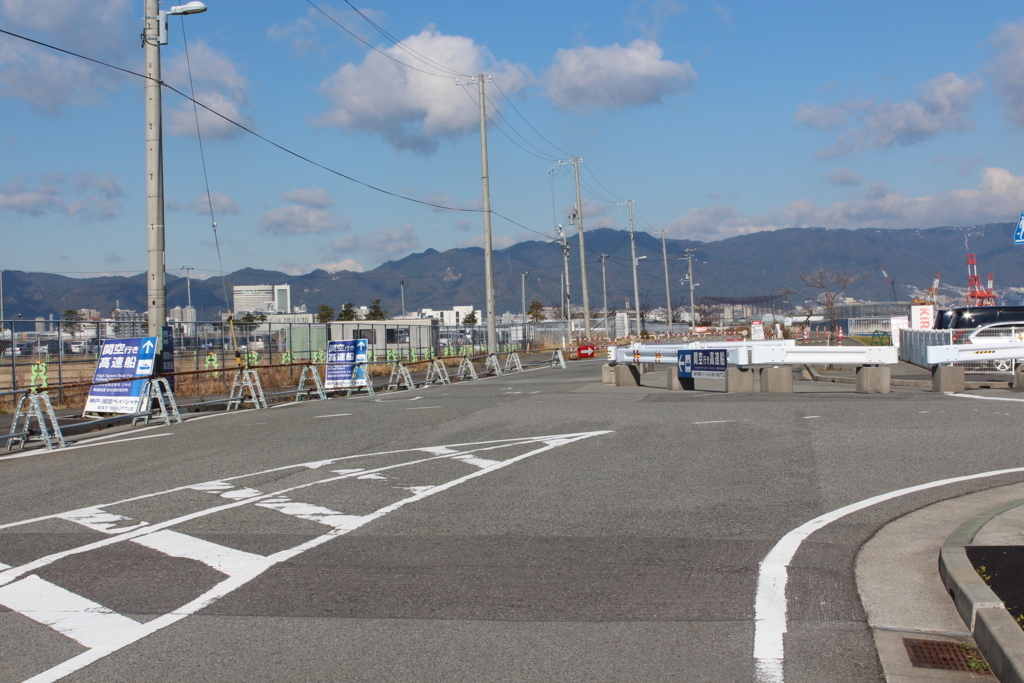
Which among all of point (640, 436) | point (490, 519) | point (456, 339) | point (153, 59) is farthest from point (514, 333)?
point (490, 519)

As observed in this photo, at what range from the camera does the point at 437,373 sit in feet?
98.7

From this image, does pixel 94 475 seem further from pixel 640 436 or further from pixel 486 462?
pixel 640 436

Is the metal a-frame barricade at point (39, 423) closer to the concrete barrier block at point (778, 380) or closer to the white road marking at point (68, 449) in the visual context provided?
the white road marking at point (68, 449)

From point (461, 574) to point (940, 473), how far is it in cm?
588

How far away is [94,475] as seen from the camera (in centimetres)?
1049

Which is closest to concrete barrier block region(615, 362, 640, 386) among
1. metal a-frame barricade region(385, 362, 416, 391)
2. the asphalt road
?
metal a-frame barricade region(385, 362, 416, 391)

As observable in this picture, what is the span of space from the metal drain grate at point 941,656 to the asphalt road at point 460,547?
8.5 inches

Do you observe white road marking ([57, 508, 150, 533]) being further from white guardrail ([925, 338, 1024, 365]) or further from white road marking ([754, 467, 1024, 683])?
white guardrail ([925, 338, 1024, 365])

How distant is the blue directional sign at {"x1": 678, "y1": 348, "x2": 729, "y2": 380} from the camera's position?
65.2 ft

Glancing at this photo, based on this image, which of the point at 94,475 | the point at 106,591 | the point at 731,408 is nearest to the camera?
the point at 106,591

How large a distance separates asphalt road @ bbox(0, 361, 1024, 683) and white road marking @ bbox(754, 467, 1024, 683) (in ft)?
0.21

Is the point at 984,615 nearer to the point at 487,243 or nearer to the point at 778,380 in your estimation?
the point at 778,380

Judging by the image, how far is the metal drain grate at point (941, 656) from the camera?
416 centimetres

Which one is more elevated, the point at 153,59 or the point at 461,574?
the point at 153,59
